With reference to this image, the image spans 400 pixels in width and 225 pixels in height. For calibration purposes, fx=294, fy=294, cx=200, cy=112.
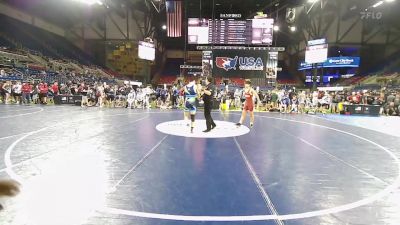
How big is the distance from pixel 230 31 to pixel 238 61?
254cm

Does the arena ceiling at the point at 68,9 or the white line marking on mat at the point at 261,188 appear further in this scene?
the arena ceiling at the point at 68,9

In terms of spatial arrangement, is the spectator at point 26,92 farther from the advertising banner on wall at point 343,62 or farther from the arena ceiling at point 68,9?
the advertising banner on wall at point 343,62

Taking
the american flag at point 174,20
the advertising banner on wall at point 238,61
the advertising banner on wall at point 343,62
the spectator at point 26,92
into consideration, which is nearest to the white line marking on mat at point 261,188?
the advertising banner on wall at point 238,61

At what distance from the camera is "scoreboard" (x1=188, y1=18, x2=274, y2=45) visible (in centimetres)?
2372

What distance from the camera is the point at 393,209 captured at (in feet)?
12.1

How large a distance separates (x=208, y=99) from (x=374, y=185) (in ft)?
19.0

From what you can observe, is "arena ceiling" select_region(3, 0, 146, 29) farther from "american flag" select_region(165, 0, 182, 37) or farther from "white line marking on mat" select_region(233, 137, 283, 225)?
"white line marking on mat" select_region(233, 137, 283, 225)

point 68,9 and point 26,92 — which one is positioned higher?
point 68,9

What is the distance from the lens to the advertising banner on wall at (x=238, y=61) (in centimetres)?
2420

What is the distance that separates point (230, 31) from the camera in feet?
79.5

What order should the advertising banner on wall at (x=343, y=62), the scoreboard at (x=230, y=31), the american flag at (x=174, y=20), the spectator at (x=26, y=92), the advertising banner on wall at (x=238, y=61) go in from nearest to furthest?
the spectator at (x=26, y=92)
the scoreboard at (x=230, y=31)
the american flag at (x=174, y=20)
the advertising banner on wall at (x=238, y=61)
the advertising banner on wall at (x=343, y=62)

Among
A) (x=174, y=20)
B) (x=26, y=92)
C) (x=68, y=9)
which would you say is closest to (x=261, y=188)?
(x=26, y=92)

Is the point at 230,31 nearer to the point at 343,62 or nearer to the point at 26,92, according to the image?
the point at 26,92

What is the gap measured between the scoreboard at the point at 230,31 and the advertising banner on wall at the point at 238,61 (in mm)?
808
